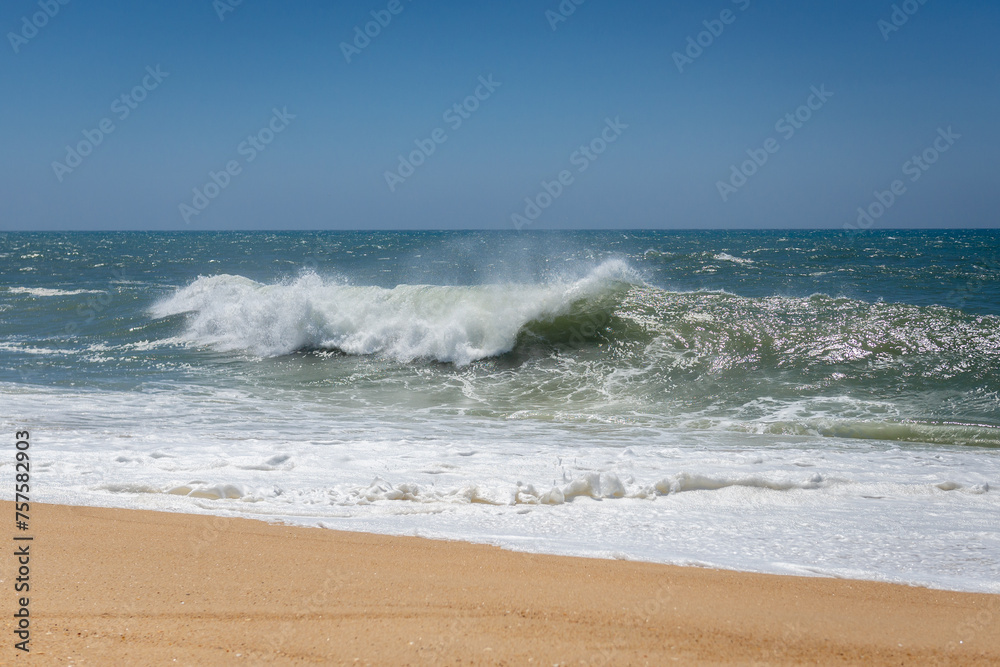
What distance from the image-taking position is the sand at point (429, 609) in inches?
92.0

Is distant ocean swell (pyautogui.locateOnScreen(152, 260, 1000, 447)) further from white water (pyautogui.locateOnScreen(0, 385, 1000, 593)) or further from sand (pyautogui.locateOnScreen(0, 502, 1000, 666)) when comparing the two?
sand (pyautogui.locateOnScreen(0, 502, 1000, 666))

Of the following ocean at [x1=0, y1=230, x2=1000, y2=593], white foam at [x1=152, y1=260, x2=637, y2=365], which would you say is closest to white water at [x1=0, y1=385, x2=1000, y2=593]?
ocean at [x1=0, y1=230, x2=1000, y2=593]

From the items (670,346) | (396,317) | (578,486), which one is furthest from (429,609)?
(396,317)

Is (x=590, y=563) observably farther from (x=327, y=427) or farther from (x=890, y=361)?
(x=890, y=361)

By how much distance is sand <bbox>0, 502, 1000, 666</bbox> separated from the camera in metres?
2.34

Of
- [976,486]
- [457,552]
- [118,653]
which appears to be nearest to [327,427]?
[457,552]

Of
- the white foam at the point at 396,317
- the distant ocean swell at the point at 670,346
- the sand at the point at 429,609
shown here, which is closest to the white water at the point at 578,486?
the sand at the point at 429,609

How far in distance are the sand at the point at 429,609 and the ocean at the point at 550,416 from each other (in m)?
0.41

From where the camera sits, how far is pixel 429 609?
269 cm

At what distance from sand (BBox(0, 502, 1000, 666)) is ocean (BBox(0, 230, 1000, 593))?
406 millimetres

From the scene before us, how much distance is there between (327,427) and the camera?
24.8 feet

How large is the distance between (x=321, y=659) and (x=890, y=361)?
10.7 meters

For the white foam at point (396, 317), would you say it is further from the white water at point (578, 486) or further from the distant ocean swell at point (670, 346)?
the white water at point (578, 486)

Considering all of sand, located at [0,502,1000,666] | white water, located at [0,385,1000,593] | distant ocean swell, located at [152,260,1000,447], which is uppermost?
distant ocean swell, located at [152,260,1000,447]
